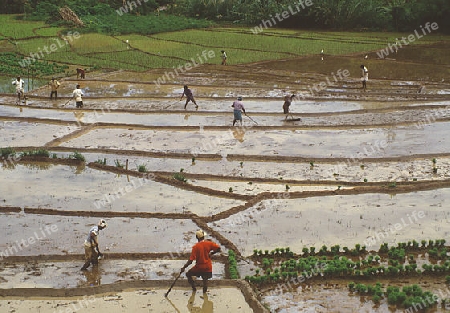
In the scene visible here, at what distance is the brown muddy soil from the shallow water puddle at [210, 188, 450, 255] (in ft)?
0.14

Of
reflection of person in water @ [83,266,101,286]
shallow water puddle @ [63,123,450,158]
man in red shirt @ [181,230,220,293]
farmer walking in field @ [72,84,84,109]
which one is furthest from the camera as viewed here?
farmer walking in field @ [72,84,84,109]

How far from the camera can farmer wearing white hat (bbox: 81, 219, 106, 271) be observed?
12016mm

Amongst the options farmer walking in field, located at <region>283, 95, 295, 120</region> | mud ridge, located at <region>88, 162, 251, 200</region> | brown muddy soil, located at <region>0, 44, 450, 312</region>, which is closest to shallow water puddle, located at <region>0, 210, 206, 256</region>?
brown muddy soil, located at <region>0, 44, 450, 312</region>

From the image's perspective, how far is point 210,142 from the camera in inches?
814

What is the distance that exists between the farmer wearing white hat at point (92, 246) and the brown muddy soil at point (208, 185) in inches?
12.2

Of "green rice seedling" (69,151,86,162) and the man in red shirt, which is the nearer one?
the man in red shirt

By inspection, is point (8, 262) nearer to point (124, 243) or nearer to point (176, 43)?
point (124, 243)

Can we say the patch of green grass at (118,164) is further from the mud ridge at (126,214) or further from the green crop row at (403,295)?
the green crop row at (403,295)

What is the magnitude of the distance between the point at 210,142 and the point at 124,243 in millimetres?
7779

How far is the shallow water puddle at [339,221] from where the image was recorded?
43.8ft

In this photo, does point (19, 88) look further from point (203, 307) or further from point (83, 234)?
point (203, 307)

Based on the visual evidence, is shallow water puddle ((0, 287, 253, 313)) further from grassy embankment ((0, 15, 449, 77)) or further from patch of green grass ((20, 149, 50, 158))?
grassy embankment ((0, 15, 449, 77))

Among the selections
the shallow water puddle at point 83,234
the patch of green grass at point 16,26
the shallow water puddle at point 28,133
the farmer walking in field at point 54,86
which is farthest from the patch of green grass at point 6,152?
the patch of green grass at point 16,26

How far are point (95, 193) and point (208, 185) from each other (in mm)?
2889
